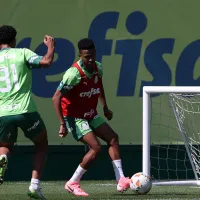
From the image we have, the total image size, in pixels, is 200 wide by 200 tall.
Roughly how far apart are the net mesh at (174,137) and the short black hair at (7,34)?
3.94 meters

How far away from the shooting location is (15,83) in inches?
366

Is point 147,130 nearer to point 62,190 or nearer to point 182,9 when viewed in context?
point 62,190

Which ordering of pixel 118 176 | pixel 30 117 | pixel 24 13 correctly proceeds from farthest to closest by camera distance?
pixel 24 13
pixel 118 176
pixel 30 117

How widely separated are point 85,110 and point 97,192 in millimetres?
982

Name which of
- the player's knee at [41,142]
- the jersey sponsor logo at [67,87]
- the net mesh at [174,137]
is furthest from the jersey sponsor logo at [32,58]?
the net mesh at [174,137]

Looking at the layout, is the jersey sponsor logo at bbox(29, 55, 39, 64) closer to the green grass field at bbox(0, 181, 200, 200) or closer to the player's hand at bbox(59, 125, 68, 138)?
the player's hand at bbox(59, 125, 68, 138)

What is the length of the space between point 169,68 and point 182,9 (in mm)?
879

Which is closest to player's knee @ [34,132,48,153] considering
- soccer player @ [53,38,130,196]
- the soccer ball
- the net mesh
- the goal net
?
soccer player @ [53,38,130,196]

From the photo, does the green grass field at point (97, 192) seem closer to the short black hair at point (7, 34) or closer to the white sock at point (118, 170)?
the white sock at point (118, 170)

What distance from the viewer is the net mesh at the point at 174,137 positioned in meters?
13.0

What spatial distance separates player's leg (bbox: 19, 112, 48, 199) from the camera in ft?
30.5

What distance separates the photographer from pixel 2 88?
931 centimetres

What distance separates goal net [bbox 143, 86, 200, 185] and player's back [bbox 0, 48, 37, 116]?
149 inches

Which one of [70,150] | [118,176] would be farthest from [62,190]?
[70,150]
